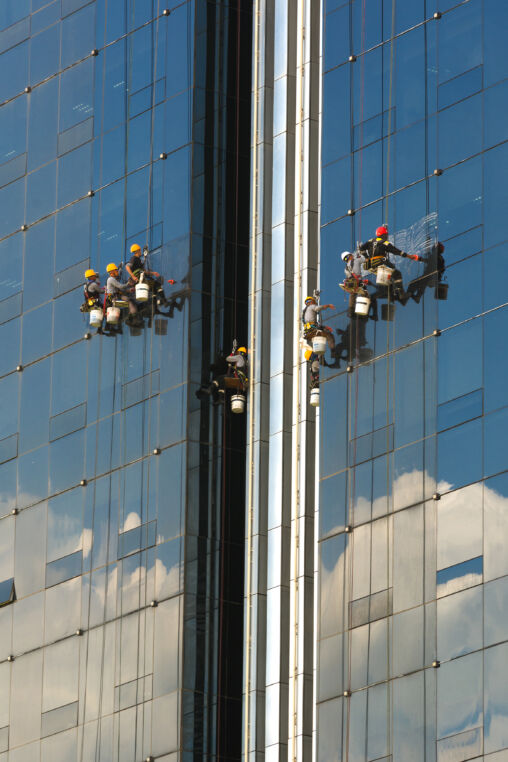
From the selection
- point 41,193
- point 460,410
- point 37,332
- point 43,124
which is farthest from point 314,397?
point 43,124

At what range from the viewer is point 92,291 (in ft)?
214

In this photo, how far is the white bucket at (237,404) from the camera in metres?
62.0

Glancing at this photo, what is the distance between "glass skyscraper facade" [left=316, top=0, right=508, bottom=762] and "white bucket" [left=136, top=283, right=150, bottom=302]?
700 centimetres

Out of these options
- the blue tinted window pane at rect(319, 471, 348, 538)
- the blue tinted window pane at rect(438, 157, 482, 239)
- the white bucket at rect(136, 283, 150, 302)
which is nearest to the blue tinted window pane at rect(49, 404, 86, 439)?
the white bucket at rect(136, 283, 150, 302)

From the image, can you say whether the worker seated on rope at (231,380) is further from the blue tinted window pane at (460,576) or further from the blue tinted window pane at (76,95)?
the blue tinted window pane at (460,576)

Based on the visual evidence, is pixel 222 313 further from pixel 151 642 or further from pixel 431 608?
pixel 431 608

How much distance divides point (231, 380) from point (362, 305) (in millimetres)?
7080

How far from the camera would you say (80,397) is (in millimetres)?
65750

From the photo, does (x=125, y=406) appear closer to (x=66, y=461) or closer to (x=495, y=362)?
(x=66, y=461)

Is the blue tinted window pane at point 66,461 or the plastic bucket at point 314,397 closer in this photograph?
the plastic bucket at point 314,397

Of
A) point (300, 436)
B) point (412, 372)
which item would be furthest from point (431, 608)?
point (300, 436)

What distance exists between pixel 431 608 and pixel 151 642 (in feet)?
36.9

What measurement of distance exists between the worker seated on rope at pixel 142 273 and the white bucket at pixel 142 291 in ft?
0.59

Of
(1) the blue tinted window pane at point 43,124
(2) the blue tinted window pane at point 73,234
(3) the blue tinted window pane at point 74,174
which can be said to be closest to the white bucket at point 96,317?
(2) the blue tinted window pane at point 73,234
